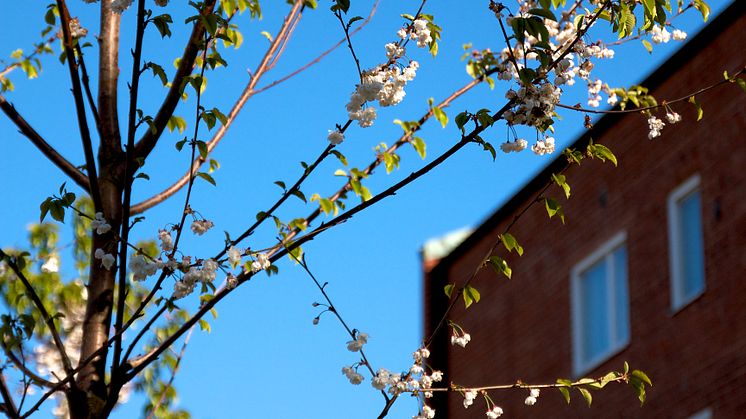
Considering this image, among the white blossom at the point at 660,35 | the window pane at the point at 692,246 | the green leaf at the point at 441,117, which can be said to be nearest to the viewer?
the green leaf at the point at 441,117

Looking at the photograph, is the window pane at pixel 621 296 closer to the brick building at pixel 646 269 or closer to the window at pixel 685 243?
the brick building at pixel 646 269

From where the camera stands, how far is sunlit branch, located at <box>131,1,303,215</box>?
17.9 feet

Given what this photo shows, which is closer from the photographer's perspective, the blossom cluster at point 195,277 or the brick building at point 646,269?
the blossom cluster at point 195,277

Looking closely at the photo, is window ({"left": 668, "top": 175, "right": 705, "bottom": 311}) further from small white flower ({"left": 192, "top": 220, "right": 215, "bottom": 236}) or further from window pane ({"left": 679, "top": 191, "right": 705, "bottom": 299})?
small white flower ({"left": 192, "top": 220, "right": 215, "bottom": 236})

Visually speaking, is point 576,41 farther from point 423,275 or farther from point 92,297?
point 423,275

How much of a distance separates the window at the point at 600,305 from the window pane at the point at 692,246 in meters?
1.18

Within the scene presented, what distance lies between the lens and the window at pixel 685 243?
14422 millimetres

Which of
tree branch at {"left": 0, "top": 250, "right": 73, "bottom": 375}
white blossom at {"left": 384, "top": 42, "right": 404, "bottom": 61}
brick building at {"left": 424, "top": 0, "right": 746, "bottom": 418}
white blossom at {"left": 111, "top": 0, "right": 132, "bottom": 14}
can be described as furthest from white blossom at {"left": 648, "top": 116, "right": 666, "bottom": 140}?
brick building at {"left": 424, "top": 0, "right": 746, "bottom": 418}

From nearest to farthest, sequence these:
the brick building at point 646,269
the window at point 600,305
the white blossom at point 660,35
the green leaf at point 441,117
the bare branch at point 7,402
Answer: the bare branch at point 7,402
the green leaf at point 441,117
the white blossom at point 660,35
the brick building at point 646,269
the window at point 600,305

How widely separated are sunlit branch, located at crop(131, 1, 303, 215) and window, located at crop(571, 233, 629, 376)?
34.3ft

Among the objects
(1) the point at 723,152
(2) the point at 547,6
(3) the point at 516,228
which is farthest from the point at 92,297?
(3) the point at 516,228

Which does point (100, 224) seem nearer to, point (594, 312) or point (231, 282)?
point (231, 282)

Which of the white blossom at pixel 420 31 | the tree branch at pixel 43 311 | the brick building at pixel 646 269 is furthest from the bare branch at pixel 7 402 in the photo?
the brick building at pixel 646 269

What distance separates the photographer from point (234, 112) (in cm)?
574
